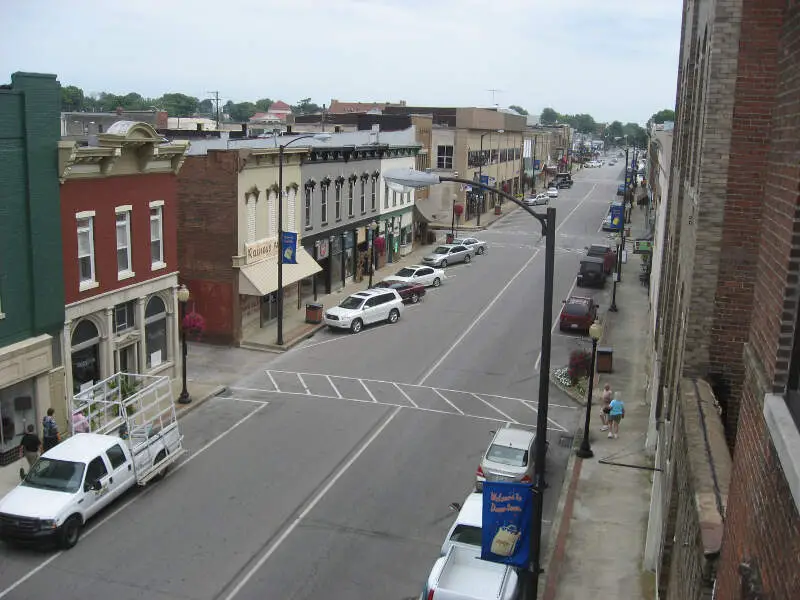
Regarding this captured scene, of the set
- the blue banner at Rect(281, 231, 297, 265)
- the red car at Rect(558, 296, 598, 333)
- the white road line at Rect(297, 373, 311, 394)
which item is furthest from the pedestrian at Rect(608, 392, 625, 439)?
the blue banner at Rect(281, 231, 297, 265)

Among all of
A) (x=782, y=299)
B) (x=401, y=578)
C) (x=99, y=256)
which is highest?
(x=782, y=299)

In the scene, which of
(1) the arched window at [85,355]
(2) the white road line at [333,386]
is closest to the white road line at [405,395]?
Answer: (2) the white road line at [333,386]

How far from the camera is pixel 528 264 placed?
56.5 metres

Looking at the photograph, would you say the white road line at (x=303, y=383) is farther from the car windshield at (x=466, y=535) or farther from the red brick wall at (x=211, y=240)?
the car windshield at (x=466, y=535)

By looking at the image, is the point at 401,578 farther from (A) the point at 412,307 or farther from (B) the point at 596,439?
(A) the point at 412,307

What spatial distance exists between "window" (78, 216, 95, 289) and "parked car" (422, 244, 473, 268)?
31.9 metres

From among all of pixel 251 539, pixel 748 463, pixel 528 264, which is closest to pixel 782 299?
pixel 748 463

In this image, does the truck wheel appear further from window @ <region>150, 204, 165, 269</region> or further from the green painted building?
window @ <region>150, 204, 165, 269</region>

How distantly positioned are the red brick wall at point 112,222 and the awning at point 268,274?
5.55 m

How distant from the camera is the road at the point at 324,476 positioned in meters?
15.9

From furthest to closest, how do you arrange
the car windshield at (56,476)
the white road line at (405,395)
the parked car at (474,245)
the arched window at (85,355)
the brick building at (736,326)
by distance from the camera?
1. the parked car at (474,245)
2. the white road line at (405,395)
3. the arched window at (85,355)
4. the car windshield at (56,476)
5. the brick building at (736,326)

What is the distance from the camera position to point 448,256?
55.5 meters

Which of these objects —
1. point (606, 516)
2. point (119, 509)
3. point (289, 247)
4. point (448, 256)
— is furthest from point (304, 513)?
point (448, 256)

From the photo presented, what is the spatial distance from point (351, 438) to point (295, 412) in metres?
2.82
